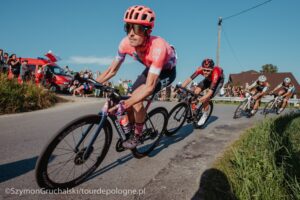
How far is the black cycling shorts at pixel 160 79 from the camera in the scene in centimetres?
435

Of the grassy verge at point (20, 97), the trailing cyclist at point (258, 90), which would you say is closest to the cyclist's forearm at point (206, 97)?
the trailing cyclist at point (258, 90)

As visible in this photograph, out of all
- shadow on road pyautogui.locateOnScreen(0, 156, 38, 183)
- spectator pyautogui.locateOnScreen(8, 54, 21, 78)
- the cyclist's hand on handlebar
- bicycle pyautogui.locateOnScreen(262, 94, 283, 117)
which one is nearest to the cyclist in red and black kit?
the cyclist's hand on handlebar

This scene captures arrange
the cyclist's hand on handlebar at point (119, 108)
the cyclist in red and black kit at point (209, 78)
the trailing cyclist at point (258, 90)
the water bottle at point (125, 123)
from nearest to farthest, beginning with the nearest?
the cyclist's hand on handlebar at point (119, 108), the water bottle at point (125, 123), the cyclist in red and black kit at point (209, 78), the trailing cyclist at point (258, 90)

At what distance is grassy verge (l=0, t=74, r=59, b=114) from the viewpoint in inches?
372

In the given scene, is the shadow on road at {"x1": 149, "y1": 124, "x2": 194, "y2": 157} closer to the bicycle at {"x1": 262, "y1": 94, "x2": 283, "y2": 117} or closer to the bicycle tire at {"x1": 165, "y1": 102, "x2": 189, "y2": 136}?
the bicycle tire at {"x1": 165, "y1": 102, "x2": 189, "y2": 136}

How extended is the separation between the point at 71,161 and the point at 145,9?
225 centimetres

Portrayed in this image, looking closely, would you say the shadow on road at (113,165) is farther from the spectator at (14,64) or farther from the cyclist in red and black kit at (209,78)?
the spectator at (14,64)

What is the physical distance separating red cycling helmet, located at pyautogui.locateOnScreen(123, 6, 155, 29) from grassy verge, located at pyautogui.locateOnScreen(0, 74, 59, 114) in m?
7.63

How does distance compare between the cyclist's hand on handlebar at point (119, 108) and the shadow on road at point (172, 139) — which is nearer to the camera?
the cyclist's hand on handlebar at point (119, 108)

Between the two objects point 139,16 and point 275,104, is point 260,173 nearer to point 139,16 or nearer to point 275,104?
point 139,16

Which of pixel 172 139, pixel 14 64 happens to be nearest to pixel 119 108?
pixel 172 139

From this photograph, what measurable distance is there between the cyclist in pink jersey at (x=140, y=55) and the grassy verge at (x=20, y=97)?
7.06 meters

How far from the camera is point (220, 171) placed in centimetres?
359

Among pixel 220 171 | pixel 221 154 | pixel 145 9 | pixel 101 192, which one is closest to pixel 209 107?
pixel 221 154
